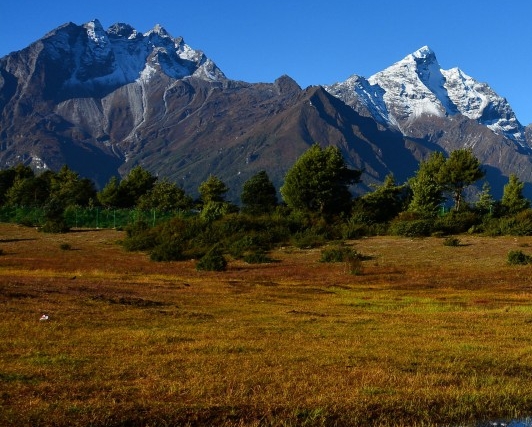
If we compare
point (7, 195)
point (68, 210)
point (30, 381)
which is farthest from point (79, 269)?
point (7, 195)

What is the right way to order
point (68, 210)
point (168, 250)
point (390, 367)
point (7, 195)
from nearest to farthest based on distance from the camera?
point (390, 367)
point (168, 250)
point (68, 210)
point (7, 195)

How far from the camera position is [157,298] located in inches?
1432

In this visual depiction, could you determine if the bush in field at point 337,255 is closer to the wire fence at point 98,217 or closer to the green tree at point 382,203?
the green tree at point 382,203

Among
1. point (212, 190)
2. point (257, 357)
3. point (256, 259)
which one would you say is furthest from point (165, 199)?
point (257, 357)

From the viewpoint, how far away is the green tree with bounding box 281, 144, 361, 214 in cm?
10900

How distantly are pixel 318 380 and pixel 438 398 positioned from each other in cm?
291

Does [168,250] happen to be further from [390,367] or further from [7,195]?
[7,195]

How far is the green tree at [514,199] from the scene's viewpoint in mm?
109838

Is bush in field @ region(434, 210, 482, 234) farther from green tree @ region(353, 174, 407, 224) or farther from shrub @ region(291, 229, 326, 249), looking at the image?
shrub @ region(291, 229, 326, 249)

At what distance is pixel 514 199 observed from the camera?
113500 mm

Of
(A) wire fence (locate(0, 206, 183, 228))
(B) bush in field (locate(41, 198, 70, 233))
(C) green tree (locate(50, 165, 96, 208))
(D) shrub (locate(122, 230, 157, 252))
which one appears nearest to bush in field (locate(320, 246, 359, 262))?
(D) shrub (locate(122, 230, 157, 252))

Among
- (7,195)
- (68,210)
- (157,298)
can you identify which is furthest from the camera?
(7,195)

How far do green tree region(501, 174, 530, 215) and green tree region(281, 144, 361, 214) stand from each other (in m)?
27.1

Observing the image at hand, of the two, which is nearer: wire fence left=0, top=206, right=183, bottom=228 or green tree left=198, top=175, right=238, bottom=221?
green tree left=198, top=175, right=238, bottom=221
